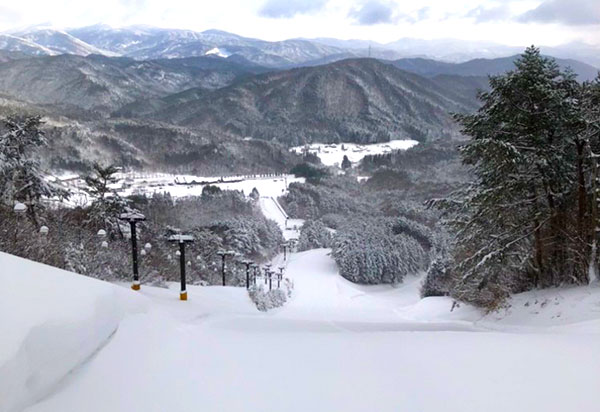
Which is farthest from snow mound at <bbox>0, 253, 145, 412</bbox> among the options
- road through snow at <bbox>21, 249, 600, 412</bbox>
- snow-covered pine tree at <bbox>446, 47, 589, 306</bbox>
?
snow-covered pine tree at <bbox>446, 47, 589, 306</bbox>

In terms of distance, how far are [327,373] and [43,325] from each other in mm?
3101

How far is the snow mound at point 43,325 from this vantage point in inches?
142

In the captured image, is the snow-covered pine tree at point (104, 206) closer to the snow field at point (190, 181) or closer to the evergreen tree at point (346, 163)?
the snow field at point (190, 181)

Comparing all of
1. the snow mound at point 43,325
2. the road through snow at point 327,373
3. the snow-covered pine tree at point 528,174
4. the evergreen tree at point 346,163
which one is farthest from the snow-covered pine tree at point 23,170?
the evergreen tree at point 346,163

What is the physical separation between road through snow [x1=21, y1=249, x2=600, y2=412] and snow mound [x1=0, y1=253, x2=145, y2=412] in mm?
179

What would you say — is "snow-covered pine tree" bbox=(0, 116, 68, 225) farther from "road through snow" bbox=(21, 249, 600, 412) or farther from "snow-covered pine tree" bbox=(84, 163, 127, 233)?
"road through snow" bbox=(21, 249, 600, 412)

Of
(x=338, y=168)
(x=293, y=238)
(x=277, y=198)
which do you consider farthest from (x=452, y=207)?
(x=338, y=168)

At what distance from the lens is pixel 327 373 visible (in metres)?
5.24

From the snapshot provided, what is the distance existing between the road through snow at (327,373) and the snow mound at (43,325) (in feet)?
0.59

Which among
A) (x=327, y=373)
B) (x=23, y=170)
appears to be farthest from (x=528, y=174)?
(x=23, y=170)

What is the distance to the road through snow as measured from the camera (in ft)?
13.8

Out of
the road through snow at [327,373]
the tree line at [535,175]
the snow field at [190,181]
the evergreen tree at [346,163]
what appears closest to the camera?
the road through snow at [327,373]

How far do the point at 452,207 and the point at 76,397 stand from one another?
1431cm

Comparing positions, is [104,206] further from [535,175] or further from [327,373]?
[327,373]
